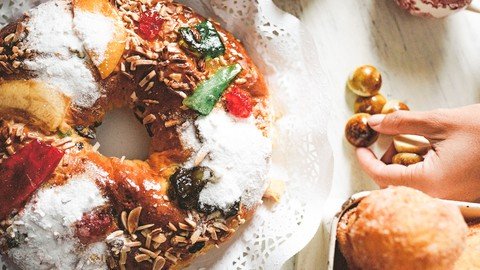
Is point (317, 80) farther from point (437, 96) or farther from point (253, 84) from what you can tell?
point (437, 96)

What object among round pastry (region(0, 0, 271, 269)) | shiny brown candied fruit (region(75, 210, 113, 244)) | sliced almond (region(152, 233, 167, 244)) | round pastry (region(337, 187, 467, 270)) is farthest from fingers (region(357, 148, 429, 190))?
shiny brown candied fruit (region(75, 210, 113, 244))

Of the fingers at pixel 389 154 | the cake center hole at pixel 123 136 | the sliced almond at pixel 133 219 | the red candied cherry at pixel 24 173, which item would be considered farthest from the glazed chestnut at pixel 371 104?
the red candied cherry at pixel 24 173

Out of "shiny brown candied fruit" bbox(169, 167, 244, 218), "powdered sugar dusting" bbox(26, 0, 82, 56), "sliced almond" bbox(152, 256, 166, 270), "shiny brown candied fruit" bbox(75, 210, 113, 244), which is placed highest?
"powdered sugar dusting" bbox(26, 0, 82, 56)

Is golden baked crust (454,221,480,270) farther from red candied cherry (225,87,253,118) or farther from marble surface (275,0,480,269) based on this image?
red candied cherry (225,87,253,118)

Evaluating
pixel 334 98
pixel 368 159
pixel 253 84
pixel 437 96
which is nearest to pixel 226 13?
pixel 253 84

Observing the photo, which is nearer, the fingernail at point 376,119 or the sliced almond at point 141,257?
the sliced almond at point 141,257

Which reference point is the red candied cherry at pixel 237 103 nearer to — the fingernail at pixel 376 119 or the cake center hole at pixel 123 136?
the cake center hole at pixel 123 136

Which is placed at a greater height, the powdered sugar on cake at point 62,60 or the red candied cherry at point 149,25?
the red candied cherry at point 149,25
